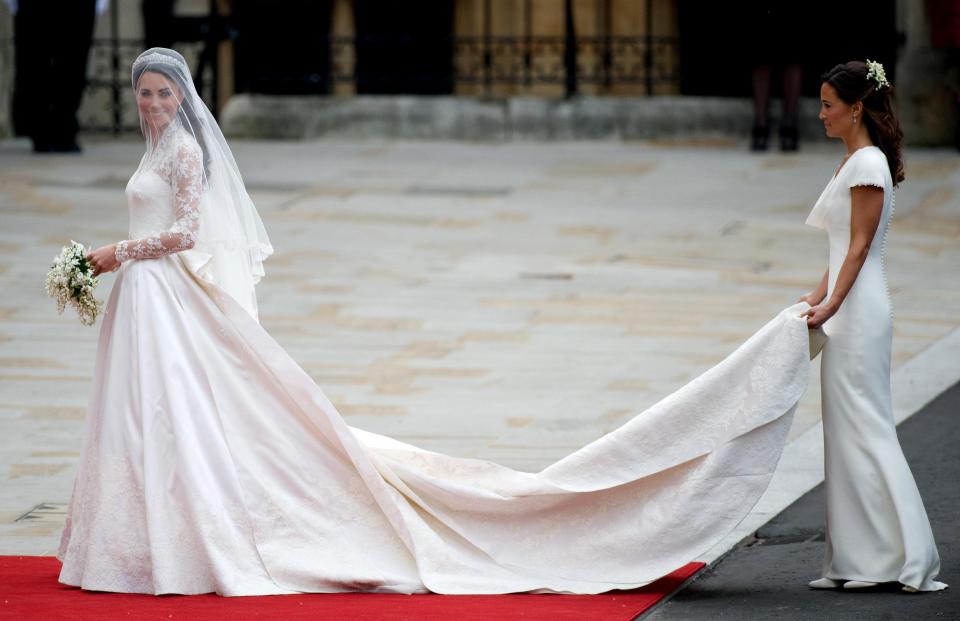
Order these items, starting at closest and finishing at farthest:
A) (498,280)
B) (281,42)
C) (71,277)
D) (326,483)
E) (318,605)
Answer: (318,605), (326,483), (71,277), (498,280), (281,42)

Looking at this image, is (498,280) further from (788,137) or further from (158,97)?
(158,97)

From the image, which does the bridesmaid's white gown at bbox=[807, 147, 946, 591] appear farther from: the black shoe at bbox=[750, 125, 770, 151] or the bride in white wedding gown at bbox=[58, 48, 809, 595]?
the black shoe at bbox=[750, 125, 770, 151]

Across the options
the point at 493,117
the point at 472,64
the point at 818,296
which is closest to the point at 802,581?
the point at 818,296

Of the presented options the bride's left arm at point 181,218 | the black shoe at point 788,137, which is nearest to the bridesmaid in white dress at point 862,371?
the bride's left arm at point 181,218

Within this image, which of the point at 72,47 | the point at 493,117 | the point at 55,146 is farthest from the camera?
the point at 493,117

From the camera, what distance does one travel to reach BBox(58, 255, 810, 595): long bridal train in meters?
5.91

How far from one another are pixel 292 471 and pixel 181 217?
98 cm

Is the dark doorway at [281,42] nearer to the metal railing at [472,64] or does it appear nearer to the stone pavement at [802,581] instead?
the metal railing at [472,64]

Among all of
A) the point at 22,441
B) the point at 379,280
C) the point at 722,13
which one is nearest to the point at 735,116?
the point at 722,13

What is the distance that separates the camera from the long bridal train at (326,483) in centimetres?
591

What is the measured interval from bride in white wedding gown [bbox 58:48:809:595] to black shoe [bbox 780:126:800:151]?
12.9 m

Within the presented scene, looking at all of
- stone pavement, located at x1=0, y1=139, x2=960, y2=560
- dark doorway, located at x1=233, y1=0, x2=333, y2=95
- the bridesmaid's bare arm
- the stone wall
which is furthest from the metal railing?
the bridesmaid's bare arm

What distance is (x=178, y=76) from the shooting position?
6348 millimetres

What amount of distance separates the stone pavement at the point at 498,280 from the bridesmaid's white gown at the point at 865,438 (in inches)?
35.0
